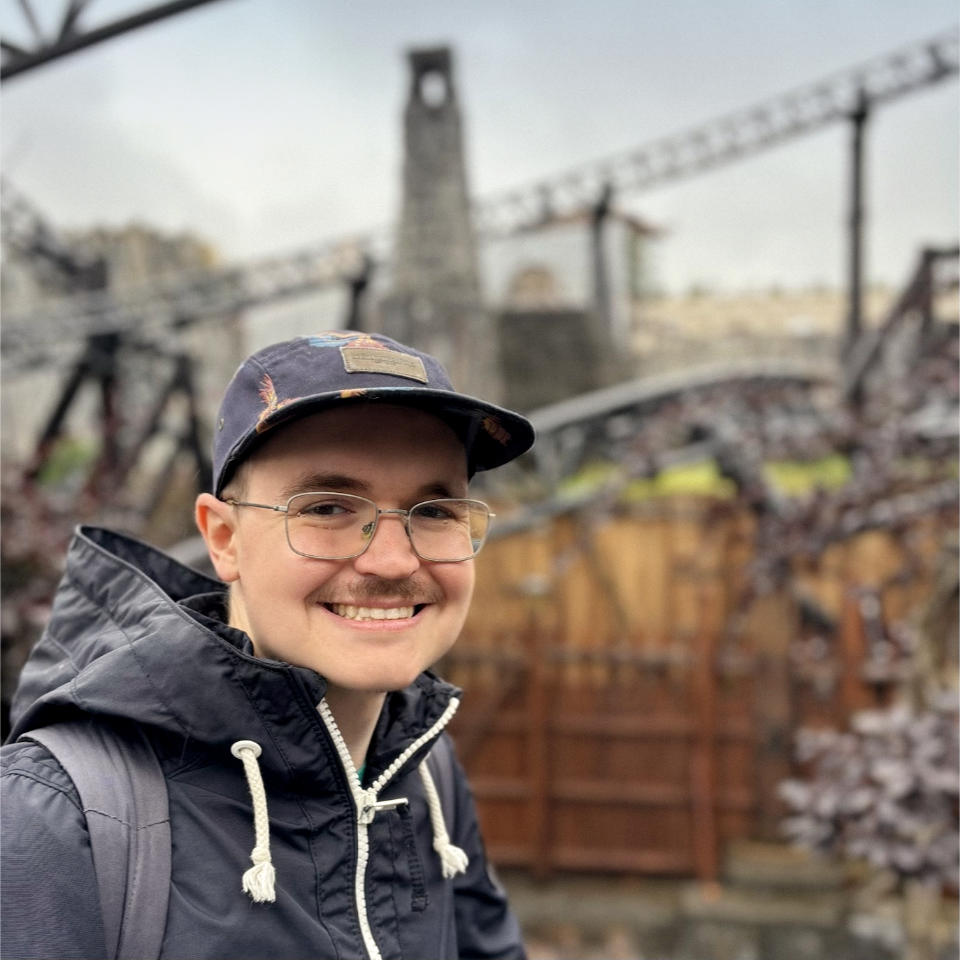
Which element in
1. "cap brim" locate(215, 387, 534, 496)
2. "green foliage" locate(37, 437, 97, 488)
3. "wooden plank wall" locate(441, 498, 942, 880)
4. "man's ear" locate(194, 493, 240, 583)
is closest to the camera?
Result: "cap brim" locate(215, 387, 534, 496)

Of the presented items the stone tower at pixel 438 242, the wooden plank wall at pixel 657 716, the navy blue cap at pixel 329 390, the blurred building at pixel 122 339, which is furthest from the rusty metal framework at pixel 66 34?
the stone tower at pixel 438 242

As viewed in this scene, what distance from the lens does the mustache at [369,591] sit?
1143 millimetres

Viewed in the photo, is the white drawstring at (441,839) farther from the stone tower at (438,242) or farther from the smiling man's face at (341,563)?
the stone tower at (438,242)

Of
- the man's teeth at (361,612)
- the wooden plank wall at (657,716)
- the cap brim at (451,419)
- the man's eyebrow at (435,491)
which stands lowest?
the wooden plank wall at (657,716)

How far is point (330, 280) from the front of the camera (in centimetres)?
980

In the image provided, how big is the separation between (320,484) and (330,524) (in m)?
0.04

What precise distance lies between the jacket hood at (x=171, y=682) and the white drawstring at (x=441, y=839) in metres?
0.13

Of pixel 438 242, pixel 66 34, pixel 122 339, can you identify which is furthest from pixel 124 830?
pixel 438 242

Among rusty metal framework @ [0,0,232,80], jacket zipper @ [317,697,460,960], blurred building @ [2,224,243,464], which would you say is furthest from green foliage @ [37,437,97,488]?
jacket zipper @ [317,697,460,960]

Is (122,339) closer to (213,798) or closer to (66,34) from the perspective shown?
(66,34)

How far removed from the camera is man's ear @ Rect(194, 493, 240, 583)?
1223mm

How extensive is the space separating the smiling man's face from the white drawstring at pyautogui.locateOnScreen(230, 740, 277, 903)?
0.36ft

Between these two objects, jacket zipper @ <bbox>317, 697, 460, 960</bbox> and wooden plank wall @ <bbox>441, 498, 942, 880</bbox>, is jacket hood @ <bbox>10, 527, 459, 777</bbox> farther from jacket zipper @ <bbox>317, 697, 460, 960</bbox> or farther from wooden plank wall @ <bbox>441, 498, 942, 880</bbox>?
wooden plank wall @ <bbox>441, 498, 942, 880</bbox>

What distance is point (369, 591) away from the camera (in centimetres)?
115
